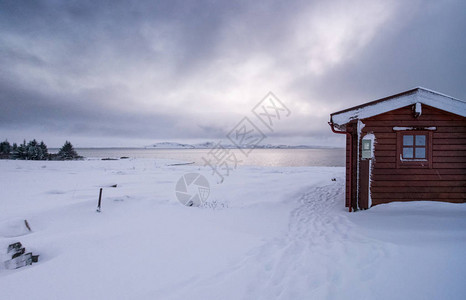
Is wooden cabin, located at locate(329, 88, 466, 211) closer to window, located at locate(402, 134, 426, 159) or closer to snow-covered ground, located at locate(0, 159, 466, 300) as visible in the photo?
window, located at locate(402, 134, 426, 159)

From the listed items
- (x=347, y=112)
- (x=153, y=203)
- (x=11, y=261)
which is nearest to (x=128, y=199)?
(x=153, y=203)

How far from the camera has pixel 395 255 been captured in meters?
3.70

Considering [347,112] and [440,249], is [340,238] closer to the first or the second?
[440,249]

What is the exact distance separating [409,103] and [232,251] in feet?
23.0

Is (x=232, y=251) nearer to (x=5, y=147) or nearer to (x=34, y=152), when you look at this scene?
(x=34, y=152)

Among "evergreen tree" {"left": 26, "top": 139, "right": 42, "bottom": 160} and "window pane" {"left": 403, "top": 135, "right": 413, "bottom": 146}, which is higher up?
"window pane" {"left": 403, "top": 135, "right": 413, "bottom": 146}

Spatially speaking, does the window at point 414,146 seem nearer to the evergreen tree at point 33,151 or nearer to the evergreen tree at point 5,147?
the evergreen tree at point 33,151

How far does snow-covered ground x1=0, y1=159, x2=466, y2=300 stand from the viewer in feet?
9.77

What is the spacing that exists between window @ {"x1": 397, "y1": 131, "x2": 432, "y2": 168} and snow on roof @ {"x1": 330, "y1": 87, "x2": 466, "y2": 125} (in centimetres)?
91

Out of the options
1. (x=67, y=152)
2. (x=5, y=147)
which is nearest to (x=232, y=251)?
(x=67, y=152)

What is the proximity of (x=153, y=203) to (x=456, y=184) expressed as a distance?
983 centimetres

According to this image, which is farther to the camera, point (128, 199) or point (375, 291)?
point (128, 199)

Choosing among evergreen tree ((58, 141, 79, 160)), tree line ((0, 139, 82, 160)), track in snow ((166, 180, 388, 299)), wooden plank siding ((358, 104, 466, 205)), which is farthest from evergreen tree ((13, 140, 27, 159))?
wooden plank siding ((358, 104, 466, 205))

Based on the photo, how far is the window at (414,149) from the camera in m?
6.71
